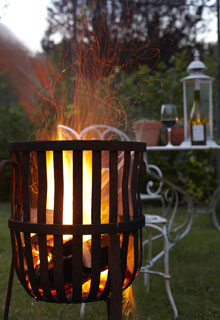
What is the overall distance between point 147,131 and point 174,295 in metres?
1.08

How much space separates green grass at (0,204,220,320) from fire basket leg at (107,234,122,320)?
85cm

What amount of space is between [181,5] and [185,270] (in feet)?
12.3

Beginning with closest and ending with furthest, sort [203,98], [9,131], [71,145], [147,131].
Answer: [71,145] < [147,131] < [203,98] < [9,131]

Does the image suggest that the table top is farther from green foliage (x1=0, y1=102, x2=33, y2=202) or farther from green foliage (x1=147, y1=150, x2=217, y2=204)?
green foliage (x1=0, y1=102, x2=33, y2=202)

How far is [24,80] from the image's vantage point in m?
2.43

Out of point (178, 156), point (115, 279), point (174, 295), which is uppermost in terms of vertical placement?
point (178, 156)

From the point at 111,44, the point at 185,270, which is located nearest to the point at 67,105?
the point at 111,44

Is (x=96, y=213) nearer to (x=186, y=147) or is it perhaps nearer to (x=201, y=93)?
(x=186, y=147)

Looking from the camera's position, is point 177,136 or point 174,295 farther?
point 177,136

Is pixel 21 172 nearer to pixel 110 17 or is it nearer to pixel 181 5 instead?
pixel 110 17

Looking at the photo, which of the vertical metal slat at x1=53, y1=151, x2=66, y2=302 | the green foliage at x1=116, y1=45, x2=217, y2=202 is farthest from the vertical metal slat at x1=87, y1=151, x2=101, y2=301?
the green foliage at x1=116, y1=45, x2=217, y2=202

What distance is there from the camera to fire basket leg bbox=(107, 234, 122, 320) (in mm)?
1407

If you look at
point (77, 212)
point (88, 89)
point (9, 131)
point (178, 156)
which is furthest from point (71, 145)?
point (9, 131)

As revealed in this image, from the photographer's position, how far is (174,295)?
2.70 meters
